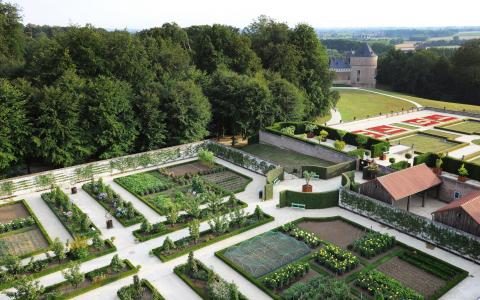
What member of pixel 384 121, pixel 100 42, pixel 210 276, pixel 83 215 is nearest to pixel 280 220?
pixel 210 276

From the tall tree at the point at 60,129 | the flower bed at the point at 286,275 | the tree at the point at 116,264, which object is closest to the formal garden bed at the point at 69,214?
the tree at the point at 116,264

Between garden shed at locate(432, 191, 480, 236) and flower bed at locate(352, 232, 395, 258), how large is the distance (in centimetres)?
336

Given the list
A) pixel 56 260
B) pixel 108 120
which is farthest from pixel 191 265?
pixel 108 120

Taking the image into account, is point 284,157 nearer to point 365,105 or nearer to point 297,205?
point 297,205

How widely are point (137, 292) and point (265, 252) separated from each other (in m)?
7.13

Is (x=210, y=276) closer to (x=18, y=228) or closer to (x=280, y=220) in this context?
(x=280, y=220)

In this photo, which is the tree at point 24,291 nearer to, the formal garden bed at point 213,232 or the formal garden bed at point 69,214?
the formal garden bed at point 213,232

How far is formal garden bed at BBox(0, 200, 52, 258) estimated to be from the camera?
23172 millimetres

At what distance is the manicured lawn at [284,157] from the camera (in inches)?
1471

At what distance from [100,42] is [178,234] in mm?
27979

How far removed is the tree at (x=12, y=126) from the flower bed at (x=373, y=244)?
2713cm

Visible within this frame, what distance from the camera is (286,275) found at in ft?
64.0

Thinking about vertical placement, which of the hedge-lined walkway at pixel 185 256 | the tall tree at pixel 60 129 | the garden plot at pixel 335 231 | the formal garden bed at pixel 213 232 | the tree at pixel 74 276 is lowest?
the garden plot at pixel 335 231

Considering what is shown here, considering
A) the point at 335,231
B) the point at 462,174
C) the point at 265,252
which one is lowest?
the point at 335,231
